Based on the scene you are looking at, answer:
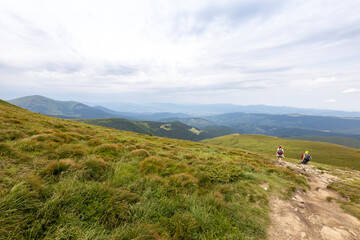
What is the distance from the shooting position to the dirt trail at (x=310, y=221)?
14.8 feet

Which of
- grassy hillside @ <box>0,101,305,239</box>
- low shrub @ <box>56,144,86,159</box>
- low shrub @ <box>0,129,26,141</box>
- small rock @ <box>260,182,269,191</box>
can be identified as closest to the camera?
grassy hillside @ <box>0,101,305,239</box>

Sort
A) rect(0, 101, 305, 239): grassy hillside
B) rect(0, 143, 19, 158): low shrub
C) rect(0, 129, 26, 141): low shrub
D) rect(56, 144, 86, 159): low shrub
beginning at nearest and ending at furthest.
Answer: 1. rect(0, 101, 305, 239): grassy hillside
2. rect(0, 143, 19, 158): low shrub
3. rect(56, 144, 86, 159): low shrub
4. rect(0, 129, 26, 141): low shrub

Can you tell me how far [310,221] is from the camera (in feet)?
17.2

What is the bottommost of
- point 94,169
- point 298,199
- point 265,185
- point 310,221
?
point 298,199

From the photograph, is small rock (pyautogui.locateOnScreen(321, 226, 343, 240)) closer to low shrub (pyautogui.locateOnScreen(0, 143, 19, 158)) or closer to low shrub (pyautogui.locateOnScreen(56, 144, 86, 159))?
low shrub (pyautogui.locateOnScreen(56, 144, 86, 159))

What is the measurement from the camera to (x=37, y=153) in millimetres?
5555

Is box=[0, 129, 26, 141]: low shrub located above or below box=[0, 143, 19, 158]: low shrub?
above

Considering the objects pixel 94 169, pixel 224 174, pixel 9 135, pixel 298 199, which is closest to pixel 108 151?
pixel 94 169

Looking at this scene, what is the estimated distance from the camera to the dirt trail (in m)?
4.52

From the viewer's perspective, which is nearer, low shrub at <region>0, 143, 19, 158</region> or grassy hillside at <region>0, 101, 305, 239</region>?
grassy hillside at <region>0, 101, 305, 239</region>

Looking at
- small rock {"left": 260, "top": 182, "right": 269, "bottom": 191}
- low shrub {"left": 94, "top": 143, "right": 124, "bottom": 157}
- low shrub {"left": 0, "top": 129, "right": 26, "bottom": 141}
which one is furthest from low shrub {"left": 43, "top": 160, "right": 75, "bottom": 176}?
small rock {"left": 260, "top": 182, "right": 269, "bottom": 191}

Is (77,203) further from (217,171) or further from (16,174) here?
(217,171)

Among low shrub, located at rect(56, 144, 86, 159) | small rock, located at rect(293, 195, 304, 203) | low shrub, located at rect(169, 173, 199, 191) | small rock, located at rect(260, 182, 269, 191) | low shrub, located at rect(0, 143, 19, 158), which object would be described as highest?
low shrub, located at rect(0, 143, 19, 158)

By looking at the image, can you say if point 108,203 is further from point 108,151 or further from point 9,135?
point 9,135
